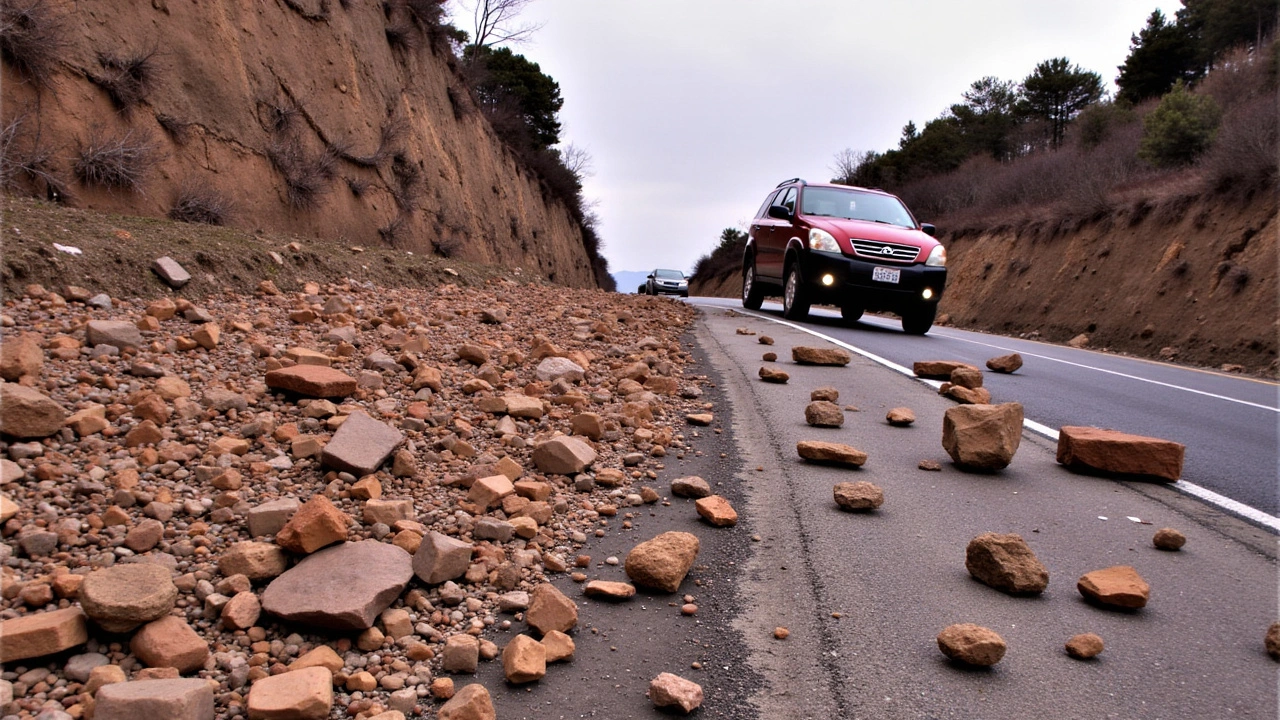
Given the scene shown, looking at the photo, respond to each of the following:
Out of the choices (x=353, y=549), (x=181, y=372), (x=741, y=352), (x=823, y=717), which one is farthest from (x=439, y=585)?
(x=741, y=352)

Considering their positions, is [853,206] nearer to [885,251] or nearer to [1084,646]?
[885,251]

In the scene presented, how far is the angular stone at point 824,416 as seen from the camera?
5.41 metres

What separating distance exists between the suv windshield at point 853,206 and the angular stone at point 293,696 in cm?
1104

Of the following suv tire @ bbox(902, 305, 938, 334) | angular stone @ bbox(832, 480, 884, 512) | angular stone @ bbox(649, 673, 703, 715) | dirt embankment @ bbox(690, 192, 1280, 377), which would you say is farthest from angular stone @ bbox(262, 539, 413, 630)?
dirt embankment @ bbox(690, 192, 1280, 377)

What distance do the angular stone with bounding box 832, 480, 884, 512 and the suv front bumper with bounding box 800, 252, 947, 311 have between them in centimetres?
775

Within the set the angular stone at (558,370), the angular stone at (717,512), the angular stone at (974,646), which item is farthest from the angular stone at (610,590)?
the angular stone at (558,370)

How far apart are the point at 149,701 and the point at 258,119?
10.8 meters

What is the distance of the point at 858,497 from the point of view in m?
3.88

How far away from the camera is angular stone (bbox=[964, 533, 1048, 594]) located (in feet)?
10.1

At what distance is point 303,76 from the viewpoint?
12.8m

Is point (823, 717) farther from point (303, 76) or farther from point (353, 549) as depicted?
point (303, 76)

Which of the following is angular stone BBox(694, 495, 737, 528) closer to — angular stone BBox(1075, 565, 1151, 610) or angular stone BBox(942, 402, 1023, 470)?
angular stone BBox(1075, 565, 1151, 610)

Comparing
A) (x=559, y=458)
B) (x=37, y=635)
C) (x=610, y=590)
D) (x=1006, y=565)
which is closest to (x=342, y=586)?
(x=37, y=635)

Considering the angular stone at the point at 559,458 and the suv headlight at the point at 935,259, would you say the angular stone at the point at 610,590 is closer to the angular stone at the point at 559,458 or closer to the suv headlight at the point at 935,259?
the angular stone at the point at 559,458
